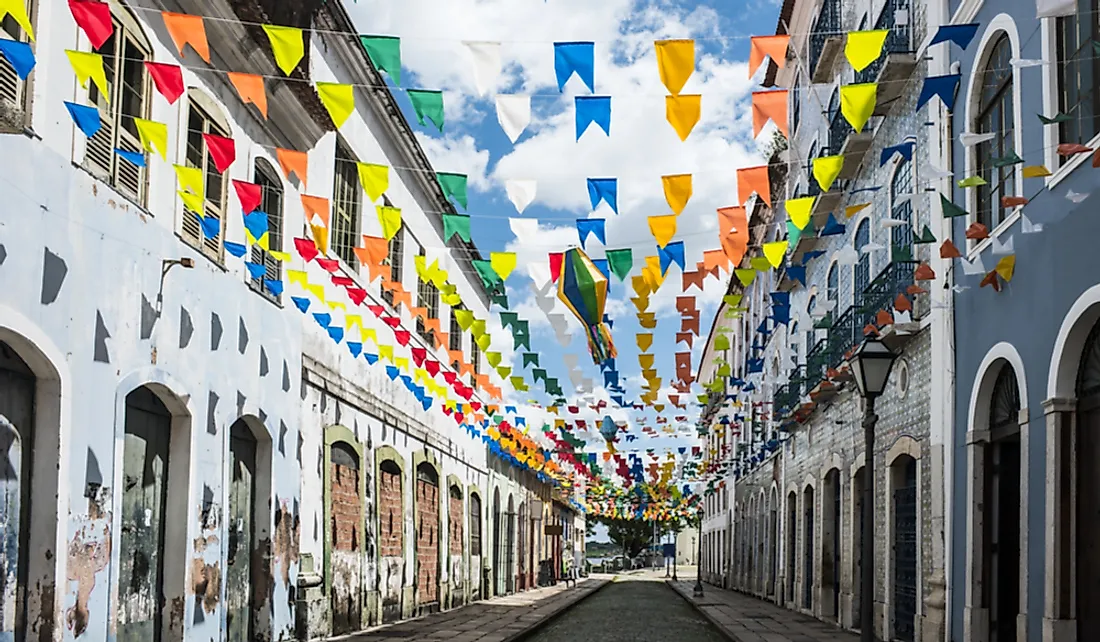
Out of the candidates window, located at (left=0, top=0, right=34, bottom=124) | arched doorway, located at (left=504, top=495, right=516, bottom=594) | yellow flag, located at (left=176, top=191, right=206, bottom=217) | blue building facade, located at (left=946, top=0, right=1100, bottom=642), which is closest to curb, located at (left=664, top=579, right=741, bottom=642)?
arched doorway, located at (left=504, top=495, right=516, bottom=594)

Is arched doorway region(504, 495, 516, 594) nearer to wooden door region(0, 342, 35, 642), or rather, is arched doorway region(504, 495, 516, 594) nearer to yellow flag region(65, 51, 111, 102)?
wooden door region(0, 342, 35, 642)

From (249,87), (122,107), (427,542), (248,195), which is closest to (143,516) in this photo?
(248,195)

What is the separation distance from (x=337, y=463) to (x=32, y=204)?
9.31m

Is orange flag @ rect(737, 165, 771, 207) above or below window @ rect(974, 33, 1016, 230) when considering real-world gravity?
below

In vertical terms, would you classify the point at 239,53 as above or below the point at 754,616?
above

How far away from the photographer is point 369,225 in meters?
19.2

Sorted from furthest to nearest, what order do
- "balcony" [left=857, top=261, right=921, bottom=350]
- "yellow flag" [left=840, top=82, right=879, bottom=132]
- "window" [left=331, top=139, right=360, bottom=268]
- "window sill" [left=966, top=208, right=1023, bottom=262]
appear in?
"window" [left=331, top=139, right=360, bottom=268] → "balcony" [left=857, top=261, right=921, bottom=350] → "window sill" [left=966, top=208, right=1023, bottom=262] → "yellow flag" [left=840, top=82, right=879, bottom=132]

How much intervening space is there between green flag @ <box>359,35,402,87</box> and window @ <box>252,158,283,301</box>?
5.85 metres

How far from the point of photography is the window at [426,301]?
78.2 feet

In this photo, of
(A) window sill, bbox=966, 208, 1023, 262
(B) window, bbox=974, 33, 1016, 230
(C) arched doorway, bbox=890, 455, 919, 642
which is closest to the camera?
(A) window sill, bbox=966, 208, 1023, 262

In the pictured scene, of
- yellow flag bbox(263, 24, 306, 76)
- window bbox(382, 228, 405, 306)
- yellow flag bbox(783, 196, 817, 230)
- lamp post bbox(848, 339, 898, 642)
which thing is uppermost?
window bbox(382, 228, 405, 306)

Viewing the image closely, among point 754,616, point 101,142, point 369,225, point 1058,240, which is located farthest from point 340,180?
point 754,616

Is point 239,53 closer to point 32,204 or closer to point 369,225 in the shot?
point 32,204

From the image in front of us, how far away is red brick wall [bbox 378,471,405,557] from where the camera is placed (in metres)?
20.1
